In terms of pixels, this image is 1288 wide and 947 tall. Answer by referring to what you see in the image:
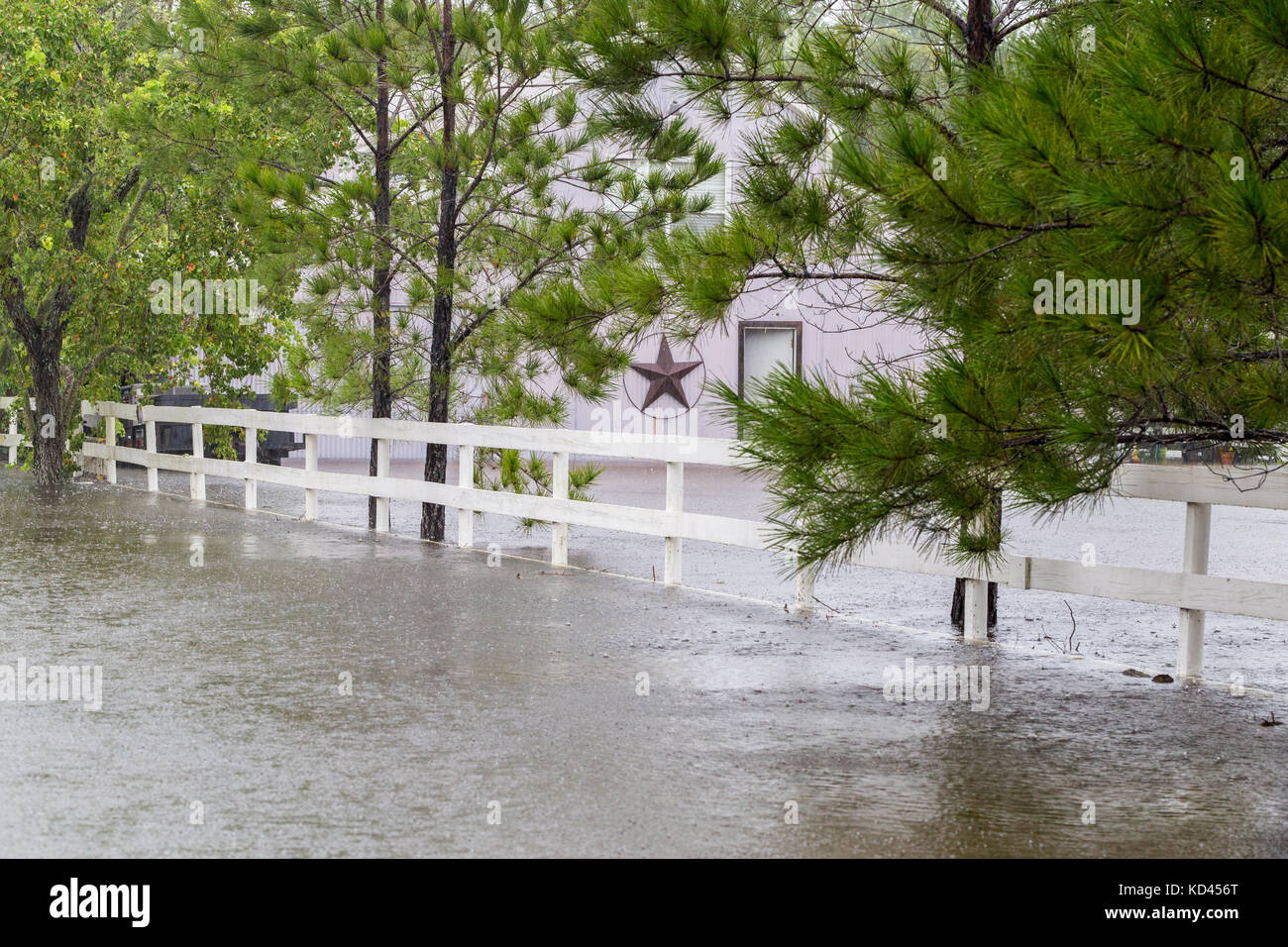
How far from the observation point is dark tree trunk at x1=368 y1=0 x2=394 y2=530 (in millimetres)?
16266

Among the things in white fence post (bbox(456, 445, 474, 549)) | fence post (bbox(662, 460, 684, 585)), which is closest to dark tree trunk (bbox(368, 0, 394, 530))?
white fence post (bbox(456, 445, 474, 549))

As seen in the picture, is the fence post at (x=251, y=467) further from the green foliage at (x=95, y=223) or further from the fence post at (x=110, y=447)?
the fence post at (x=110, y=447)

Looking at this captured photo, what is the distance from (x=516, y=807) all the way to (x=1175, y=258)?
3.21 metres

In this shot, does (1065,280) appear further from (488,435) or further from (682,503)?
(488,435)

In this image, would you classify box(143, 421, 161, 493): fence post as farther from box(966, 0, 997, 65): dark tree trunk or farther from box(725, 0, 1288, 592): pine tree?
box(725, 0, 1288, 592): pine tree

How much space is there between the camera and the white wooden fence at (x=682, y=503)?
825cm

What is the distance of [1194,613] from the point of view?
8.41m

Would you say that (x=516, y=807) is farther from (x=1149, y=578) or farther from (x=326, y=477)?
(x=326, y=477)

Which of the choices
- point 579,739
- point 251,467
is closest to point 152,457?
point 251,467

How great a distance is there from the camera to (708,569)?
47.6 ft

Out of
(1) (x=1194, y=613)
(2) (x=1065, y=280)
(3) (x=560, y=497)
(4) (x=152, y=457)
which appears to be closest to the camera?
(2) (x=1065, y=280)

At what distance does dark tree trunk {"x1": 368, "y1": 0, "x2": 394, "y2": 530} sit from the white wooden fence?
764 mm

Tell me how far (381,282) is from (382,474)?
7.07 feet
